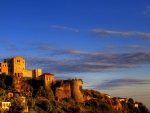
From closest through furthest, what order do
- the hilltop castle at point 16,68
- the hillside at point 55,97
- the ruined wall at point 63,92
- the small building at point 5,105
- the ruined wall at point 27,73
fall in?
the small building at point 5,105 < the hillside at point 55,97 < the ruined wall at point 63,92 < the hilltop castle at point 16,68 < the ruined wall at point 27,73

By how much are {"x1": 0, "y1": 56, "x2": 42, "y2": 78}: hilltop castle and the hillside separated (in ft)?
6.16

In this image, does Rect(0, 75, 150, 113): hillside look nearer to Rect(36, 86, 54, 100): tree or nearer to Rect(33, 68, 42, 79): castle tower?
Rect(36, 86, 54, 100): tree

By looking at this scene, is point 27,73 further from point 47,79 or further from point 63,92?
point 63,92

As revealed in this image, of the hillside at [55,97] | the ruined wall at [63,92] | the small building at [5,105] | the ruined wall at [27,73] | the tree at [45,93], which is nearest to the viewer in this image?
the small building at [5,105]

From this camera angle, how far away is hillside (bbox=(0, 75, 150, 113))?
202 ft

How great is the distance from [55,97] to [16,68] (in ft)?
27.9

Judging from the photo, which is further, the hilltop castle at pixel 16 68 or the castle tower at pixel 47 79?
the hilltop castle at pixel 16 68

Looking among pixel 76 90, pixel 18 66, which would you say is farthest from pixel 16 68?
pixel 76 90

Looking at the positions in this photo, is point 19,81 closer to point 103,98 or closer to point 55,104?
point 55,104

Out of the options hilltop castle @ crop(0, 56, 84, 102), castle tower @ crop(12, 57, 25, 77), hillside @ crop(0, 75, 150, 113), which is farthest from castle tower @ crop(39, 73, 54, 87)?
castle tower @ crop(12, 57, 25, 77)

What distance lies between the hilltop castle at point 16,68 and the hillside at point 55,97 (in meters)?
1.88

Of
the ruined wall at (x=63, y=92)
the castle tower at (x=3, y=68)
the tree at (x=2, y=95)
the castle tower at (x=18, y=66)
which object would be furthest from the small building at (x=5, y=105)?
the castle tower at (x=18, y=66)

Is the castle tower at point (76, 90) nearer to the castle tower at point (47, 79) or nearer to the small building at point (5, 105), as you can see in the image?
the castle tower at point (47, 79)

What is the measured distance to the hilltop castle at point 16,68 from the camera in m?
71.4
